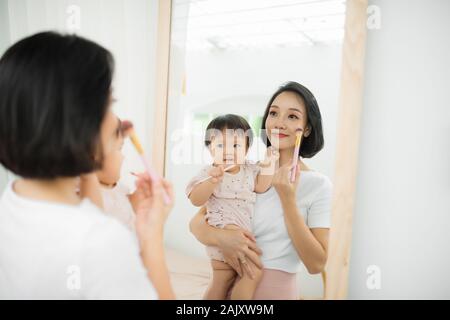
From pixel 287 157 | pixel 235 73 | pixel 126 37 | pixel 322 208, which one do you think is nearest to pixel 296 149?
pixel 287 157

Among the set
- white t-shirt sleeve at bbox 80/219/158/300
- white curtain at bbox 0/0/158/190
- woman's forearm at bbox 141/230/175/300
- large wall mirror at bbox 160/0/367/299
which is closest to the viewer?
white t-shirt sleeve at bbox 80/219/158/300

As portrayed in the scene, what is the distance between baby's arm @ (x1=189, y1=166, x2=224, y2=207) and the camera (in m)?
0.94

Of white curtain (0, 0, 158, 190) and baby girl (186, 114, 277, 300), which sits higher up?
white curtain (0, 0, 158, 190)

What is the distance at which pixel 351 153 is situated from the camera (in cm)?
91

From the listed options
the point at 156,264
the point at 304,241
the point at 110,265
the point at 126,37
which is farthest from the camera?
the point at 126,37

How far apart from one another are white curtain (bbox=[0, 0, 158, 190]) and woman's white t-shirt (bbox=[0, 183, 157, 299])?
378 mm

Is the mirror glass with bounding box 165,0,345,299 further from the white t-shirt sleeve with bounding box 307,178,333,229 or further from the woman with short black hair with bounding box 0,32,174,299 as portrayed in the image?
the woman with short black hair with bounding box 0,32,174,299

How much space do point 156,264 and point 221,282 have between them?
261mm

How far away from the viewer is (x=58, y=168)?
687mm

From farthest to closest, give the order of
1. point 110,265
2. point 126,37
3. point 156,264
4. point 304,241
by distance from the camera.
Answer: point 126,37 → point 304,241 → point 156,264 → point 110,265

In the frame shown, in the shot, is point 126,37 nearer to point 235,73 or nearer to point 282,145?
point 235,73

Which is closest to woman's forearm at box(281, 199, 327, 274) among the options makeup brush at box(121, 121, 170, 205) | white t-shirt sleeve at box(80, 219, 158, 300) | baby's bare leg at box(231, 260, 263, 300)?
baby's bare leg at box(231, 260, 263, 300)

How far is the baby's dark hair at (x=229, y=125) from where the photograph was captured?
0.96 m
